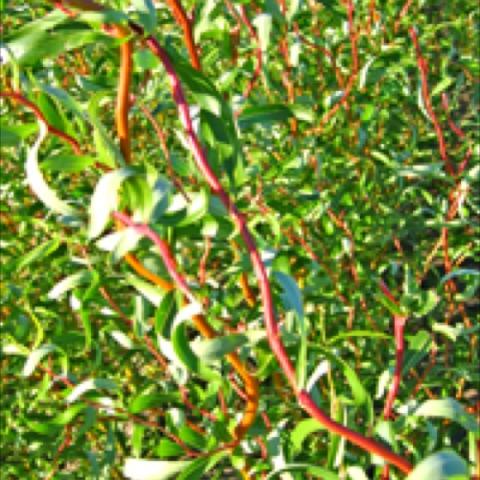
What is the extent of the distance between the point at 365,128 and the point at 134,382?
92 cm

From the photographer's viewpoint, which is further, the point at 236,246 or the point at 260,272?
the point at 236,246

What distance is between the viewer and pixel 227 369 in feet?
3.74

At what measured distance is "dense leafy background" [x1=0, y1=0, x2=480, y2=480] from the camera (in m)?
0.76

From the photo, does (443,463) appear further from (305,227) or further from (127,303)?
(127,303)

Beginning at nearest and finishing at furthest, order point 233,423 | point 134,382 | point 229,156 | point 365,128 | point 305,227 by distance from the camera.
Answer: point 229,156
point 233,423
point 305,227
point 365,128
point 134,382

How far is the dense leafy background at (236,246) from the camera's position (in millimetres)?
756

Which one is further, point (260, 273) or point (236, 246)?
point (236, 246)

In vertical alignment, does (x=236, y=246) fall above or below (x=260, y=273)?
below

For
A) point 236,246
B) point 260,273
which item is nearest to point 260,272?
point 260,273

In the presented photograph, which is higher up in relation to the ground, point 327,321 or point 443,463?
point 443,463

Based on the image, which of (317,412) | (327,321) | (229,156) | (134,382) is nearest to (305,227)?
(327,321)

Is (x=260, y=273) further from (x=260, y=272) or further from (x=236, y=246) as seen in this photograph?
(x=236, y=246)

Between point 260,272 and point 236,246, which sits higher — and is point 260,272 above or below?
above

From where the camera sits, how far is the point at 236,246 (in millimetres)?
1054
